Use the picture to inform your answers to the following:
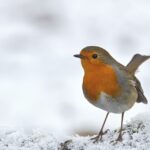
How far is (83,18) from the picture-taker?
10547mm

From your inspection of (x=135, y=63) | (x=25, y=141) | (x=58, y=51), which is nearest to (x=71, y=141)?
(x=25, y=141)

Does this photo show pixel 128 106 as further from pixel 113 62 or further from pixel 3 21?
pixel 3 21

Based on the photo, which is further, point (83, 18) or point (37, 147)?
point (83, 18)

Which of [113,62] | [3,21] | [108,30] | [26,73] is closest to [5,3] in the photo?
[3,21]

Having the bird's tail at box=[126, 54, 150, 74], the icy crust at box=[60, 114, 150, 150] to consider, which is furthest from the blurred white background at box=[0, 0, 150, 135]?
the icy crust at box=[60, 114, 150, 150]

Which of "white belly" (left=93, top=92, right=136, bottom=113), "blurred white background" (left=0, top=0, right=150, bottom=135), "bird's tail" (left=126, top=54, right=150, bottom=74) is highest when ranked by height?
"blurred white background" (left=0, top=0, right=150, bottom=135)

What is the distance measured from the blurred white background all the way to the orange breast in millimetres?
2127

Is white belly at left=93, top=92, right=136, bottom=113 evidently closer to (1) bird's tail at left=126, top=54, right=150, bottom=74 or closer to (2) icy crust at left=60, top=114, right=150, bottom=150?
(2) icy crust at left=60, top=114, right=150, bottom=150

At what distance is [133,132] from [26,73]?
432cm

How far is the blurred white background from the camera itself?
758 cm

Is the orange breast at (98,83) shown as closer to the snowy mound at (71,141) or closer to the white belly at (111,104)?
the white belly at (111,104)

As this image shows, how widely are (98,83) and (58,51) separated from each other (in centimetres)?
486

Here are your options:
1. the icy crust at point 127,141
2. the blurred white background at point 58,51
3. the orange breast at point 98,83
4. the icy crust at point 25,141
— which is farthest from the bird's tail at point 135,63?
the blurred white background at point 58,51

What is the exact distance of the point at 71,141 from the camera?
4.43 m
